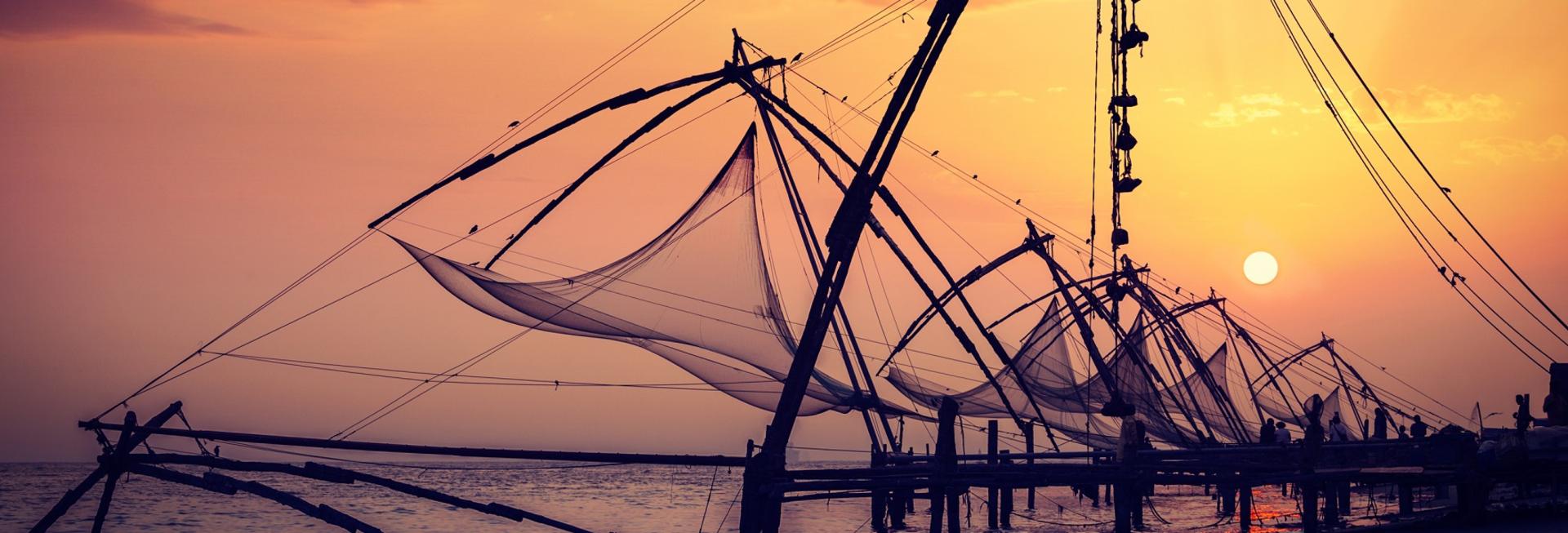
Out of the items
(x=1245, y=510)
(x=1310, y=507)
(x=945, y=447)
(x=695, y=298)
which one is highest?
(x=695, y=298)

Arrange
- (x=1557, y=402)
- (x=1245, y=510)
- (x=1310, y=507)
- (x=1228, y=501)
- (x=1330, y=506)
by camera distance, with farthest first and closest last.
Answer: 1. (x=1228, y=501)
2. (x=1245, y=510)
3. (x=1330, y=506)
4. (x=1310, y=507)
5. (x=1557, y=402)

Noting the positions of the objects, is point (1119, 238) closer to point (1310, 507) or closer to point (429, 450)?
point (1310, 507)

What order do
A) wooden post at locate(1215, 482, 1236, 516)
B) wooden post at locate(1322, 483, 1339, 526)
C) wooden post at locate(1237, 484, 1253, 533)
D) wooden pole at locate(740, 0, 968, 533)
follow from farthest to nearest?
1. wooden post at locate(1215, 482, 1236, 516)
2. wooden post at locate(1237, 484, 1253, 533)
3. wooden post at locate(1322, 483, 1339, 526)
4. wooden pole at locate(740, 0, 968, 533)

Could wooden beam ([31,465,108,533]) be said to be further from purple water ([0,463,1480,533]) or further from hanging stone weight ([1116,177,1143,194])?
hanging stone weight ([1116,177,1143,194])

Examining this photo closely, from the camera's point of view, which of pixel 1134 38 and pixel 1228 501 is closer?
pixel 1134 38

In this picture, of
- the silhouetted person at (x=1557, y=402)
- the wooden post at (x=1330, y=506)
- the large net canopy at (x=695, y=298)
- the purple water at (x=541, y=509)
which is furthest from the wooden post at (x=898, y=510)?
the silhouetted person at (x=1557, y=402)

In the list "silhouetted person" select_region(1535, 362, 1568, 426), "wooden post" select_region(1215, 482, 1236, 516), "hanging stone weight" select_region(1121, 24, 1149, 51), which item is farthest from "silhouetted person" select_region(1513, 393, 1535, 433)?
"wooden post" select_region(1215, 482, 1236, 516)

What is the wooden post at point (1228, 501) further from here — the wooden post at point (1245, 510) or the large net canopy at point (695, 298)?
the large net canopy at point (695, 298)

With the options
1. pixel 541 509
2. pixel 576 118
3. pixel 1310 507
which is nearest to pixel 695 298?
pixel 576 118

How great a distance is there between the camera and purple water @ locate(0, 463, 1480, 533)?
37438mm

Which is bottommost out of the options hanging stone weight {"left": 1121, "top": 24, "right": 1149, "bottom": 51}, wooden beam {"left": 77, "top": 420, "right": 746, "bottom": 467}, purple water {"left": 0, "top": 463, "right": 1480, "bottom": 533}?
purple water {"left": 0, "top": 463, "right": 1480, "bottom": 533}

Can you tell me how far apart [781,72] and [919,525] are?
1970 cm

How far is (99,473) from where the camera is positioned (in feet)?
48.5

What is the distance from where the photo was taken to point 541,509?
55.9m
